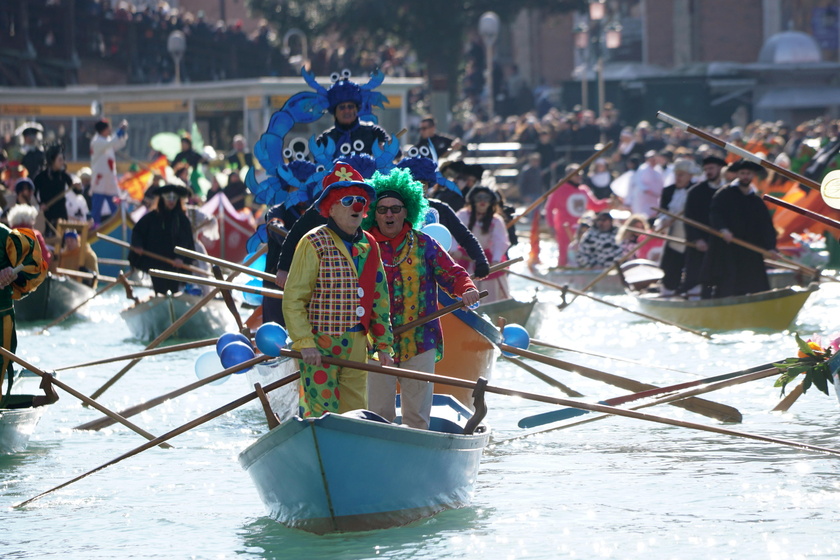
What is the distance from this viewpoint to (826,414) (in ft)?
36.9

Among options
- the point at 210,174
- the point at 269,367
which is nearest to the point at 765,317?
the point at 269,367

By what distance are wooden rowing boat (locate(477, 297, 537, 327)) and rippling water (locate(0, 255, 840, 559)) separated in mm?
1029

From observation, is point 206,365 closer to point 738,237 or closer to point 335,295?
point 335,295

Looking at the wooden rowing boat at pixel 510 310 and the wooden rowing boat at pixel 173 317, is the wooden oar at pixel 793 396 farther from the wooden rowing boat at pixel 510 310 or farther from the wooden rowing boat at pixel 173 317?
the wooden rowing boat at pixel 173 317

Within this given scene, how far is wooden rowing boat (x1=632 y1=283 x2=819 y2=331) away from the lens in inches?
613

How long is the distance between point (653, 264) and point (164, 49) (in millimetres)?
23531

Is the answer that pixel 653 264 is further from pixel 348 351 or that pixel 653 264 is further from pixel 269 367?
pixel 348 351

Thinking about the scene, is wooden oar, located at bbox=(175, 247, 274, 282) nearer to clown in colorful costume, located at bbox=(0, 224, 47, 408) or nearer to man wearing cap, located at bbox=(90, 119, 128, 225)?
clown in colorful costume, located at bbox=(0, 224, 47, 408)

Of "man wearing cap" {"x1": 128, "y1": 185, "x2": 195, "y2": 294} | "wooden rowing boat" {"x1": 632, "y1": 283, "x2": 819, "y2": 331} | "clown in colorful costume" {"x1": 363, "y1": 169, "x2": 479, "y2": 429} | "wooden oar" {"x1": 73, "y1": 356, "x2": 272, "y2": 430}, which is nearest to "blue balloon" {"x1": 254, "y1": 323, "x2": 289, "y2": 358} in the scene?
"wooden oar" {"x1": 73, "y1": 356, "x2": 272, "y2": 430}

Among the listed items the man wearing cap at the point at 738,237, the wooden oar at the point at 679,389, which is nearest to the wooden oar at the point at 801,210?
the wooden oar at the point at 679,389

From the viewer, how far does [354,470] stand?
737cm

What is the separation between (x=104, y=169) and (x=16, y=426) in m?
13.9

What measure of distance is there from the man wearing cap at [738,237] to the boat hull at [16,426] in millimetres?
7411

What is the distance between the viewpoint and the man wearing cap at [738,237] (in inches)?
608
